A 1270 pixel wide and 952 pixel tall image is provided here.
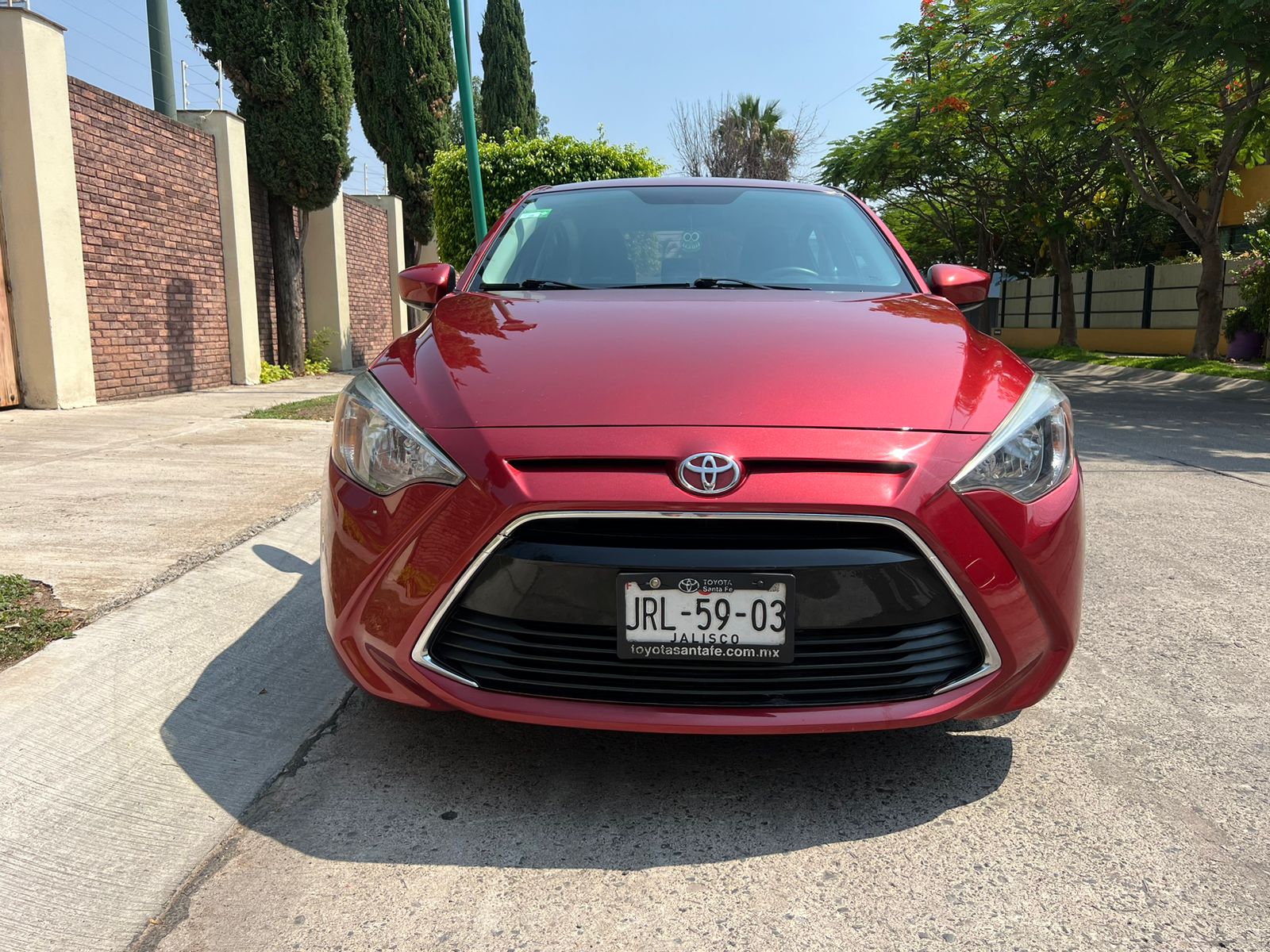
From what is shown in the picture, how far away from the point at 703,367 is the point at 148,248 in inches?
364

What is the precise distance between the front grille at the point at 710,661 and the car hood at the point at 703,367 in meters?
0.25

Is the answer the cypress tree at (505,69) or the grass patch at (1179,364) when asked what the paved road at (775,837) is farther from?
the cypress tree at (505,69)

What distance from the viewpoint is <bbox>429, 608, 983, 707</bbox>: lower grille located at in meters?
1.91

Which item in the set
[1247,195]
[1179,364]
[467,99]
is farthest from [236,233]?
[1247,195]

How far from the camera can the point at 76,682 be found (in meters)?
2.49

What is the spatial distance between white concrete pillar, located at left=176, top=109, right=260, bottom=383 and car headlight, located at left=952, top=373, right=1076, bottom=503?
1085 centimetres

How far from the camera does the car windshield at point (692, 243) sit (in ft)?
10.2

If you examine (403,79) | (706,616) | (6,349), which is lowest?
(706,616)

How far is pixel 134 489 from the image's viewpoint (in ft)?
15.6

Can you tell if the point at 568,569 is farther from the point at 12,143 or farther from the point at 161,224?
the point at 161,224

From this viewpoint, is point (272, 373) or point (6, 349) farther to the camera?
point (272, 373)

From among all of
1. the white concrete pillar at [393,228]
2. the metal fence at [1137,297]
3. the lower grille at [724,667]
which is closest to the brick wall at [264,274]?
the white concrete pillar at [393,228]

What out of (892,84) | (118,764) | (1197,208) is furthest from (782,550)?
(892,84)

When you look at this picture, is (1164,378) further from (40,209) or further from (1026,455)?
(1026,455)
